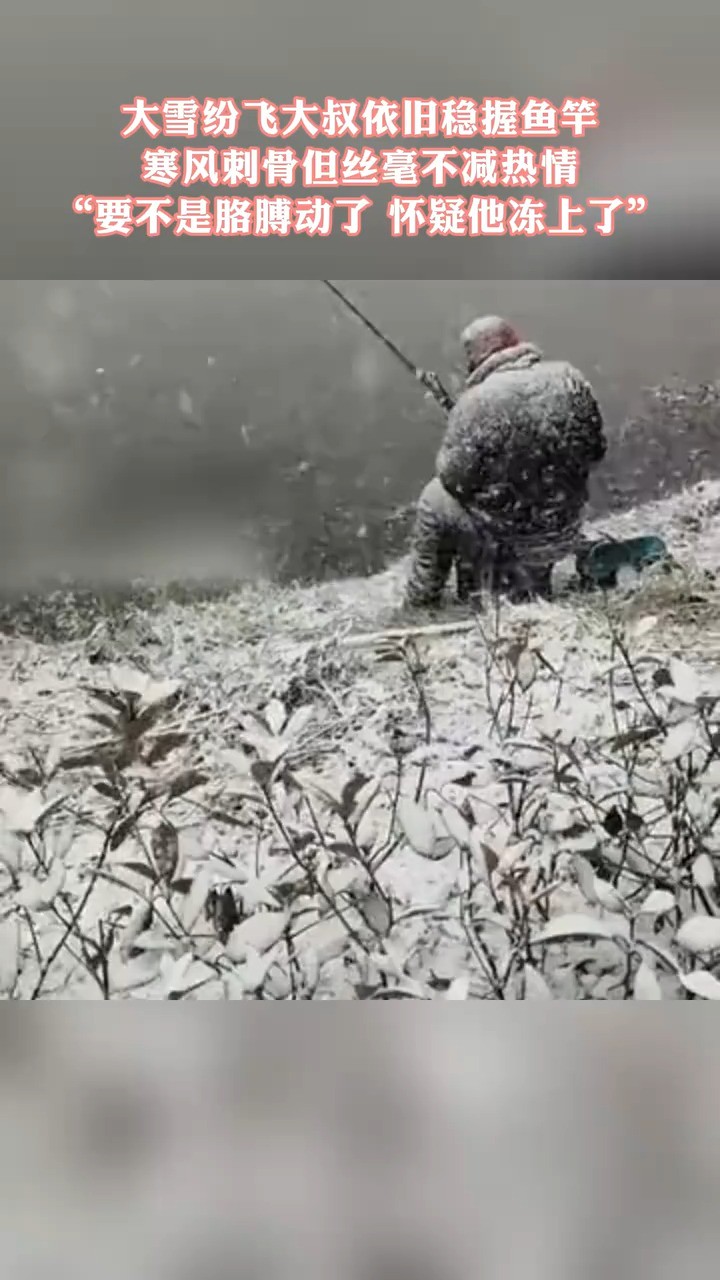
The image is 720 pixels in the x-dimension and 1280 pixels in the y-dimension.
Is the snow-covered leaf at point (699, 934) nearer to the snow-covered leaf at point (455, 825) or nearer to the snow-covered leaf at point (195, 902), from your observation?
the snow-covered leaf at point (455, 825)

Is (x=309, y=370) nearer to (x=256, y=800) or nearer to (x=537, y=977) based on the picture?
(x=256, y=800)

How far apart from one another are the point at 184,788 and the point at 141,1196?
51 cm

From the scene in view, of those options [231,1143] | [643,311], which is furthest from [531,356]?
[231,1143]

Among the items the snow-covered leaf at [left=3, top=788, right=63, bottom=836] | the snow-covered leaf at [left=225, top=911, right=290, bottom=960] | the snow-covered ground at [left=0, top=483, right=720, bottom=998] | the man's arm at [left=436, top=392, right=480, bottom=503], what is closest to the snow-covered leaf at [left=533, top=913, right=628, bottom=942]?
the snow-covered ground at [left=0, top=483, right=720, bottom=998]

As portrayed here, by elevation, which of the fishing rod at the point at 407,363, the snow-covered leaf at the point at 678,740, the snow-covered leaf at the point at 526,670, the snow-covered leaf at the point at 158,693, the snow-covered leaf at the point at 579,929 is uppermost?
the fishing rod at the point at 407,363

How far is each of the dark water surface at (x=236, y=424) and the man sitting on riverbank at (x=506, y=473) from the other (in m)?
0.03

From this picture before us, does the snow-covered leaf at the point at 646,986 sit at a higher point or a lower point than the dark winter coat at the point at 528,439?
lower

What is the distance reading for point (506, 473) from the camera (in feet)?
5.16

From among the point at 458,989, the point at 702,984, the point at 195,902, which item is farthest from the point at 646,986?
the point at 195,902

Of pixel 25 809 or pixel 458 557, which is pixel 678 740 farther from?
pixel 25 809

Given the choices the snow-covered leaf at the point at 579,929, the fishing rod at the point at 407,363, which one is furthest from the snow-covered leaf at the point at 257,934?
the fishing rod at the point at 407,363

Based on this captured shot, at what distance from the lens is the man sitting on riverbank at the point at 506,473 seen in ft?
5.13

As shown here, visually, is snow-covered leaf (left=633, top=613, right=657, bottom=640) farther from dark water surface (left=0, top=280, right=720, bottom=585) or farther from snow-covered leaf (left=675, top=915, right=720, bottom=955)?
snow-covered leaf (left=675, top=915, right=720, bottom=955)

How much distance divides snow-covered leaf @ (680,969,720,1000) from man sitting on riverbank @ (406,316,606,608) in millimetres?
553
